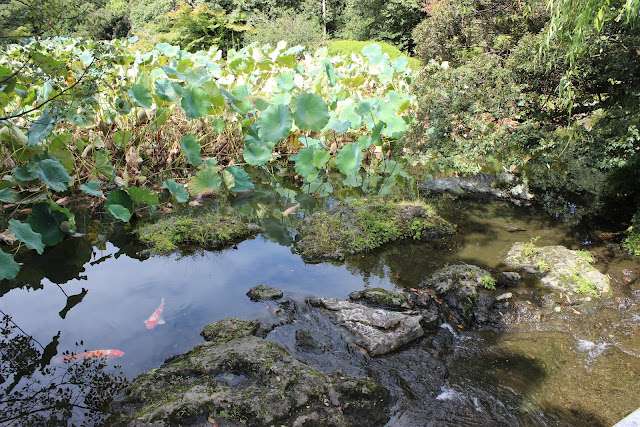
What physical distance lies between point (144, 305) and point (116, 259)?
3.03 feet

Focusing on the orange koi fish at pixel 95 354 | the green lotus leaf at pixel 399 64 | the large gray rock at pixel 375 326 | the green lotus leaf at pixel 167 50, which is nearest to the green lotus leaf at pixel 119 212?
the orange koi fish at pixel 95 354

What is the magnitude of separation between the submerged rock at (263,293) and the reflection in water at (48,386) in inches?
40.4

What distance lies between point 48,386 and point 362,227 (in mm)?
2638

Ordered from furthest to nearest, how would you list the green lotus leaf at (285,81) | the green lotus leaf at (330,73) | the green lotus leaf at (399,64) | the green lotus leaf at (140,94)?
the green lotus leaf at (399,64)
the green lotus leaf at (330,73)
the green lotus leaf at (285,81)
the green lotus leaf at (140,94)

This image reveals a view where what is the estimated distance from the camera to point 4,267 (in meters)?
2.51

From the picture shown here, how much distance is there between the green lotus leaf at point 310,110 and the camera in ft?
14.0

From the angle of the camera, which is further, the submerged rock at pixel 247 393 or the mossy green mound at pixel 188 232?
the mossy green mound at pixel 188 232

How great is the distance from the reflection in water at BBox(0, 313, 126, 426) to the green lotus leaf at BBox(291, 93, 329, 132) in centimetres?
280

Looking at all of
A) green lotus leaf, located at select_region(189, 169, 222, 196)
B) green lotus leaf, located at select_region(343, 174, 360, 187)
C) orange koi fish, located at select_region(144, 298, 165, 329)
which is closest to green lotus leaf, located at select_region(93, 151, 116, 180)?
green lotus leaf, located at select_region(189, 169, 222, 196)

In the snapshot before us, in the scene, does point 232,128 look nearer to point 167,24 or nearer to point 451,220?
point 451,220

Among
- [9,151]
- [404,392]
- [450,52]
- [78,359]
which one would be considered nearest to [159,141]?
[9,151]

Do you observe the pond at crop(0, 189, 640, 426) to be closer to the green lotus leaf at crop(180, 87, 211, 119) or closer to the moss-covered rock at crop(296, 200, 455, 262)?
the moss-covered rock at crop(296, 200, 455, 262)

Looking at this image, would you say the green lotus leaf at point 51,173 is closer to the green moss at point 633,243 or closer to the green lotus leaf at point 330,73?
the green lotus leaf at point 330,73

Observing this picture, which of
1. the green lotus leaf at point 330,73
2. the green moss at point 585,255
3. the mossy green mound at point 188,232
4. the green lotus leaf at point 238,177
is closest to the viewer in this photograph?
the green moss at point 585,255
